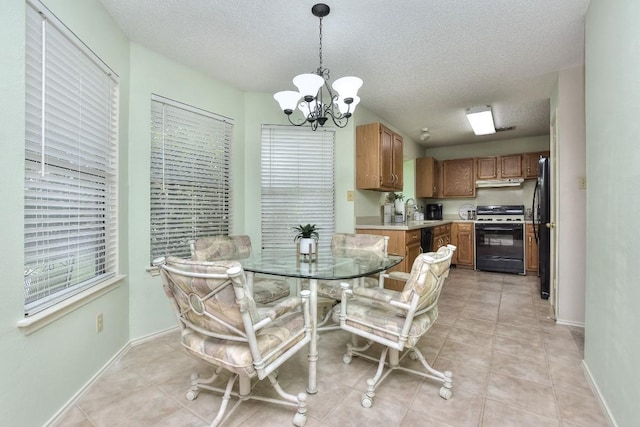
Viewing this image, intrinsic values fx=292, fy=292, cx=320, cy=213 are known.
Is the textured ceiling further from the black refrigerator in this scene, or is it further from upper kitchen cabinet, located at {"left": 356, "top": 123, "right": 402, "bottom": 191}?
the black refrigerator

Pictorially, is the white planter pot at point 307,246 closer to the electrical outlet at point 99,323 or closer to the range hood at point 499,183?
the electrical outlet at point 99,323

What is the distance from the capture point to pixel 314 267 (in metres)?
1.93

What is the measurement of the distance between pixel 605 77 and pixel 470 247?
4181 millimetres

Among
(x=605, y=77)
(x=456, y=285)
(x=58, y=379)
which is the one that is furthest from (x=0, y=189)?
(x=456, y=285)

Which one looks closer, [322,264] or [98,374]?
[98,374]

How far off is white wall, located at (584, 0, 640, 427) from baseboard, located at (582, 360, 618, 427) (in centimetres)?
3

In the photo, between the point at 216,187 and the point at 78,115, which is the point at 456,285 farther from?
the point at 78,115

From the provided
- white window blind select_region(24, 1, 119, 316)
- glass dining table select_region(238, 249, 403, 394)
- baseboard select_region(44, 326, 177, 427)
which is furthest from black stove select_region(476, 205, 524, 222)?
white window blind select_region(24, 1, 119, 316)

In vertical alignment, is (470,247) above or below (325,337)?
above

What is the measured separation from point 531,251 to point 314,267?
458cm

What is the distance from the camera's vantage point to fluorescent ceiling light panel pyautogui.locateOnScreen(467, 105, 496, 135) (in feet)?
12.3

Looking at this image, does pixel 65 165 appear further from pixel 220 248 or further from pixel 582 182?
pixel 582 182

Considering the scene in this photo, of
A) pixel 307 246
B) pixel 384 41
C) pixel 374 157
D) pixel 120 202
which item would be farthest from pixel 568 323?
pixel 120 202

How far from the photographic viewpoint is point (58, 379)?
1.58 m
